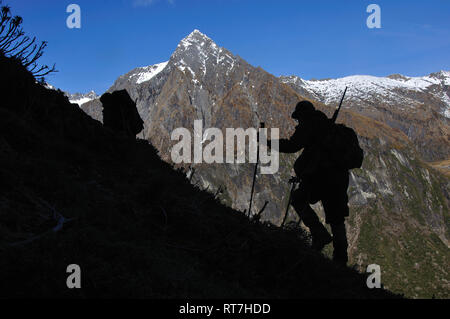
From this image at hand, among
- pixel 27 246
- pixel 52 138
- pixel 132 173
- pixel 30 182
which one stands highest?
pixel 52 138

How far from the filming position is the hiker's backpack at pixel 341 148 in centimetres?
771

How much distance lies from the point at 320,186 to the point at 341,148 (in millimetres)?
964

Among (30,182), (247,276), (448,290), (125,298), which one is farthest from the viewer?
(448,290)

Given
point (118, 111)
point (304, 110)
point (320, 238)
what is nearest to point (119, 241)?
point (320, 238)

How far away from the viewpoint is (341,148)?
7711 mm

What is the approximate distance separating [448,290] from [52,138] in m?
212

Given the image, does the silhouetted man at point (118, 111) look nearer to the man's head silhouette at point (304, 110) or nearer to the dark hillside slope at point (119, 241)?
the dark hillside slope at point (119, 241)

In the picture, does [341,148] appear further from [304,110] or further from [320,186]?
[304,110]

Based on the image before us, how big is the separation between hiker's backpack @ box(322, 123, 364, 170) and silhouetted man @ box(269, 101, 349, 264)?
0.12 meters

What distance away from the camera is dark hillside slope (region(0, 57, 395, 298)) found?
2.98 metres
